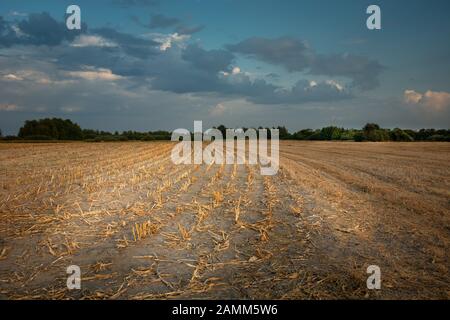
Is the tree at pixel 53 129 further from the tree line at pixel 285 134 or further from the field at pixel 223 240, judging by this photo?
the field at pixel 223 240

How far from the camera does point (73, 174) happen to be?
520 inches

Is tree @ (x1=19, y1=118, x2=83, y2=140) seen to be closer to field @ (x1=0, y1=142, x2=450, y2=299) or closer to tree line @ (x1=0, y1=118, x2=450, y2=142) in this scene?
tree line @ (x1=0, y1=118, x2=450, y2=142)

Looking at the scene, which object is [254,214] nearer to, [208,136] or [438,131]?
[438,131]

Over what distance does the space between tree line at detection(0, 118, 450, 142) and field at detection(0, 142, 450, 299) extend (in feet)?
135

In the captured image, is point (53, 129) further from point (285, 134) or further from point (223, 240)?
point (223, 240)

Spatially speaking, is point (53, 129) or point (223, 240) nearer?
point (223, 240)

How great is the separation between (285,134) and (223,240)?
70.2 metres

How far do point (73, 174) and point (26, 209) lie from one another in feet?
18.1

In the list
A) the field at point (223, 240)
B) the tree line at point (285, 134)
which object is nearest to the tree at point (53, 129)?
the tree line at point (285, 134)

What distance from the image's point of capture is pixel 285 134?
74625 millimetres

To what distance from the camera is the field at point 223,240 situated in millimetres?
4316

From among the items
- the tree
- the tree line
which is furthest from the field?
the tree

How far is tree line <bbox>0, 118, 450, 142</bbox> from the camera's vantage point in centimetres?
4862

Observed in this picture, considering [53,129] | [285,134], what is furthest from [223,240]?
[53,129]
